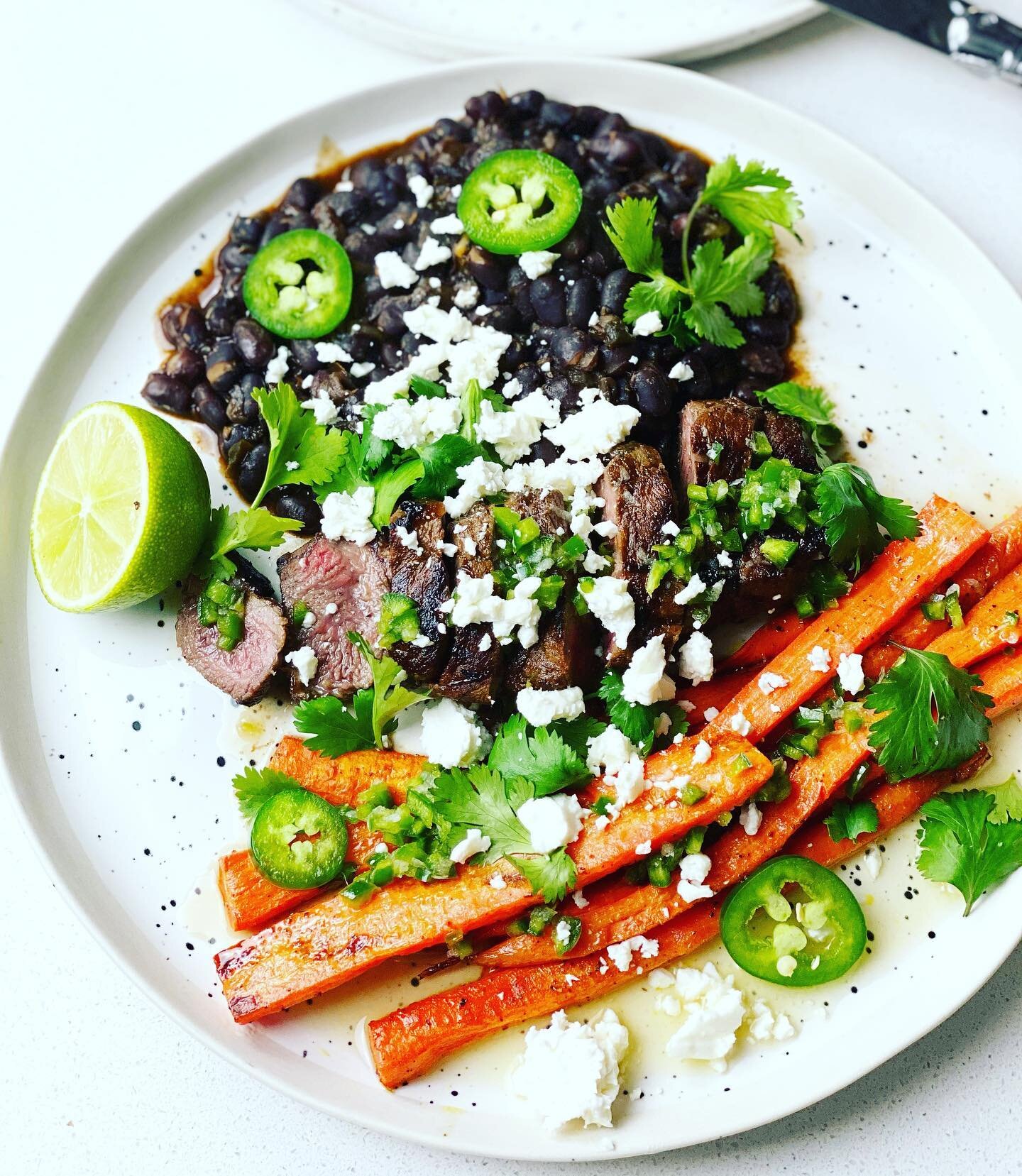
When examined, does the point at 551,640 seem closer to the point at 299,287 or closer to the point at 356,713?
the point at 356,713

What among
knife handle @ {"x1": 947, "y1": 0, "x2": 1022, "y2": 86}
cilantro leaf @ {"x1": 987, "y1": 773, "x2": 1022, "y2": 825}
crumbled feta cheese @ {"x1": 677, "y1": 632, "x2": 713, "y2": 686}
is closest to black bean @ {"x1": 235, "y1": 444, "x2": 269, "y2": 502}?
crumbled feta cheese @ {"x1": 677, "y1": 632, "x2": 713, "y2": 686}

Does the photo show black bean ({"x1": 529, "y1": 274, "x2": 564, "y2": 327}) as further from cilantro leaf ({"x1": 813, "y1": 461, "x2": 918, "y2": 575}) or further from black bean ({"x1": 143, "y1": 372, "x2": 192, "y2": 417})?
black bean ({"x1": 143, "y1": 372, "x2": 192, "y2": 417})

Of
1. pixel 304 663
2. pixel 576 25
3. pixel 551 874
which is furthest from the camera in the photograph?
pixel 576 25

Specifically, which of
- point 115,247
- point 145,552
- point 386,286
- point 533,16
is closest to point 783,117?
point 533,16

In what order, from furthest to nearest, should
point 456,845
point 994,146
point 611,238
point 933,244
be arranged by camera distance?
point 994,146, point 933,244, point 611,238, point 456,845

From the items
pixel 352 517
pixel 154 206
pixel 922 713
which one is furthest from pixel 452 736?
pixel 154 206

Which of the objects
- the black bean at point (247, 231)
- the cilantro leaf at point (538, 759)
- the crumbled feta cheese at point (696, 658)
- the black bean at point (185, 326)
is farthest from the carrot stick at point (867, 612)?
the black bean at point (247, 231)

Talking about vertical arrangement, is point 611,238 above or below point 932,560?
above

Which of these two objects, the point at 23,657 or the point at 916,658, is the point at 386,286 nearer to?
the point at 23,657
